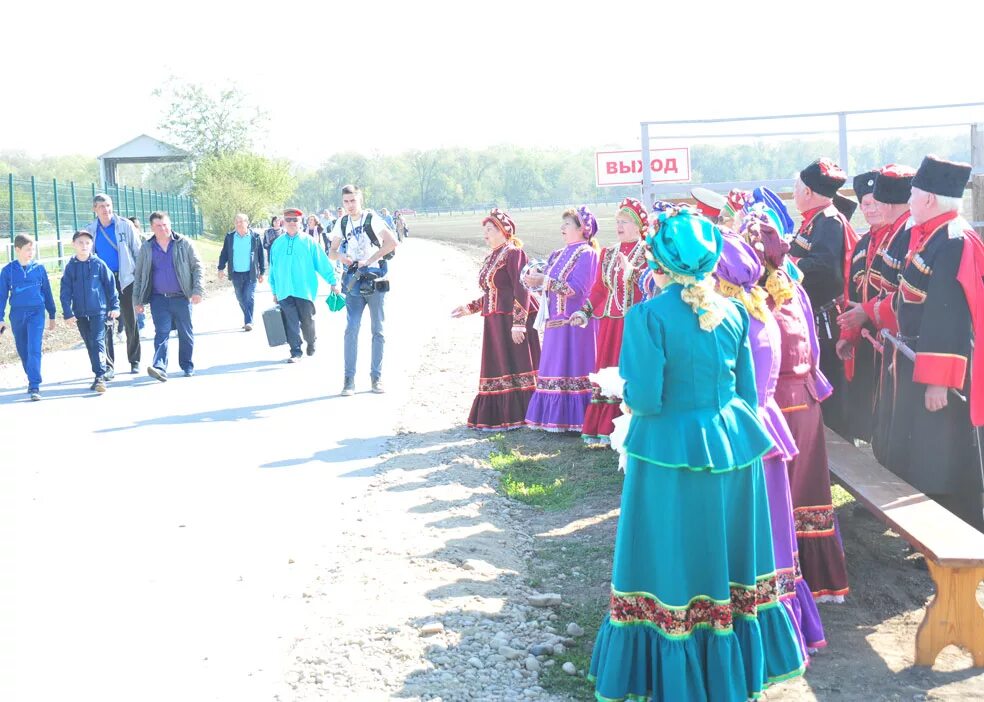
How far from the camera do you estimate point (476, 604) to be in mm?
5648

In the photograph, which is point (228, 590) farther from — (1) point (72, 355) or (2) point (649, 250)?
(1) point (72, 355)

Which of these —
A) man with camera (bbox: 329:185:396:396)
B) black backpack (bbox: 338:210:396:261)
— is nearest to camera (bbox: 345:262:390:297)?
A: man with camera (bbox: 329:185:396:396)

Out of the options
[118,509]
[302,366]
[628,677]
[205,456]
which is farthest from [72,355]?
[628,677]

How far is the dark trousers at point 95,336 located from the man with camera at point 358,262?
2.88 meters

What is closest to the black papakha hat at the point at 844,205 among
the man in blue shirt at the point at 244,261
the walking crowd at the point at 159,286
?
the walking crowd at the point at 159,286

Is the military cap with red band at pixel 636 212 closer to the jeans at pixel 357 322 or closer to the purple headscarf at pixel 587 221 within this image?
the purple headscarf at pixel 587 221

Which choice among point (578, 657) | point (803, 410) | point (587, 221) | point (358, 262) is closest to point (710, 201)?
point (587, 221)

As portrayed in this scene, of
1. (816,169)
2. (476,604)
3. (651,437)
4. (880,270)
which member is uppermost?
(816,169)

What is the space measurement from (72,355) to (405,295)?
9.67 m

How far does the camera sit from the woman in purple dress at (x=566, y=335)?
9.47 meters

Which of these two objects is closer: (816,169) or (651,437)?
(651,437)

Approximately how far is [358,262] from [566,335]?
2.89 metres

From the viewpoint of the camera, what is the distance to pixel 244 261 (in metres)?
17.9

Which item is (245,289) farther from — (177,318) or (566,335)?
(566,335)
